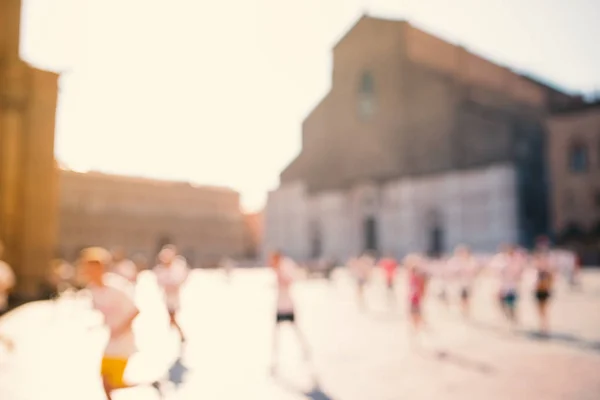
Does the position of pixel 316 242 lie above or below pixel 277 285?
above

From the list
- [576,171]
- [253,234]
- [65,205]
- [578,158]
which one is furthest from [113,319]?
[253,234]

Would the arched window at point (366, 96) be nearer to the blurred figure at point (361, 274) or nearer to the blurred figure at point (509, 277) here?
the blurred figure at point (361, 274)

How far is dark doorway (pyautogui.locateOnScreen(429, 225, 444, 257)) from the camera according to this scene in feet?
131

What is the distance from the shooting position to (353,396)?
242 inches

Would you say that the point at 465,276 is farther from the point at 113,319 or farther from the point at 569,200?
the point at 569,200

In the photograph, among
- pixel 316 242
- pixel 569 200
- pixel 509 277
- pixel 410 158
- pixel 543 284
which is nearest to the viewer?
pixel 543 284

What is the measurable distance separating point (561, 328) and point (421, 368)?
5.45m

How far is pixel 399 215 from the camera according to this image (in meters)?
42.6

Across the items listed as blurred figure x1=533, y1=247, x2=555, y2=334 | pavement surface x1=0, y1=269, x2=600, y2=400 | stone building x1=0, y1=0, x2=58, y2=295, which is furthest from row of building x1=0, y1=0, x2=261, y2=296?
blurred figure x1=533, y1=247, x2=555, y2=334

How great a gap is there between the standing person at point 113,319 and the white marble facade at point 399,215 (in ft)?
115

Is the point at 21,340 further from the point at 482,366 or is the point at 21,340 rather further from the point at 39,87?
the point at 39,87

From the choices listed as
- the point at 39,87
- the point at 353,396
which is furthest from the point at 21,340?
the point at 39,87

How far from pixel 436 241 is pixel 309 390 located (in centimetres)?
3566

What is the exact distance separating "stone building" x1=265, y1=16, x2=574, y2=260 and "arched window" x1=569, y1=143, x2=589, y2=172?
2976 mm
